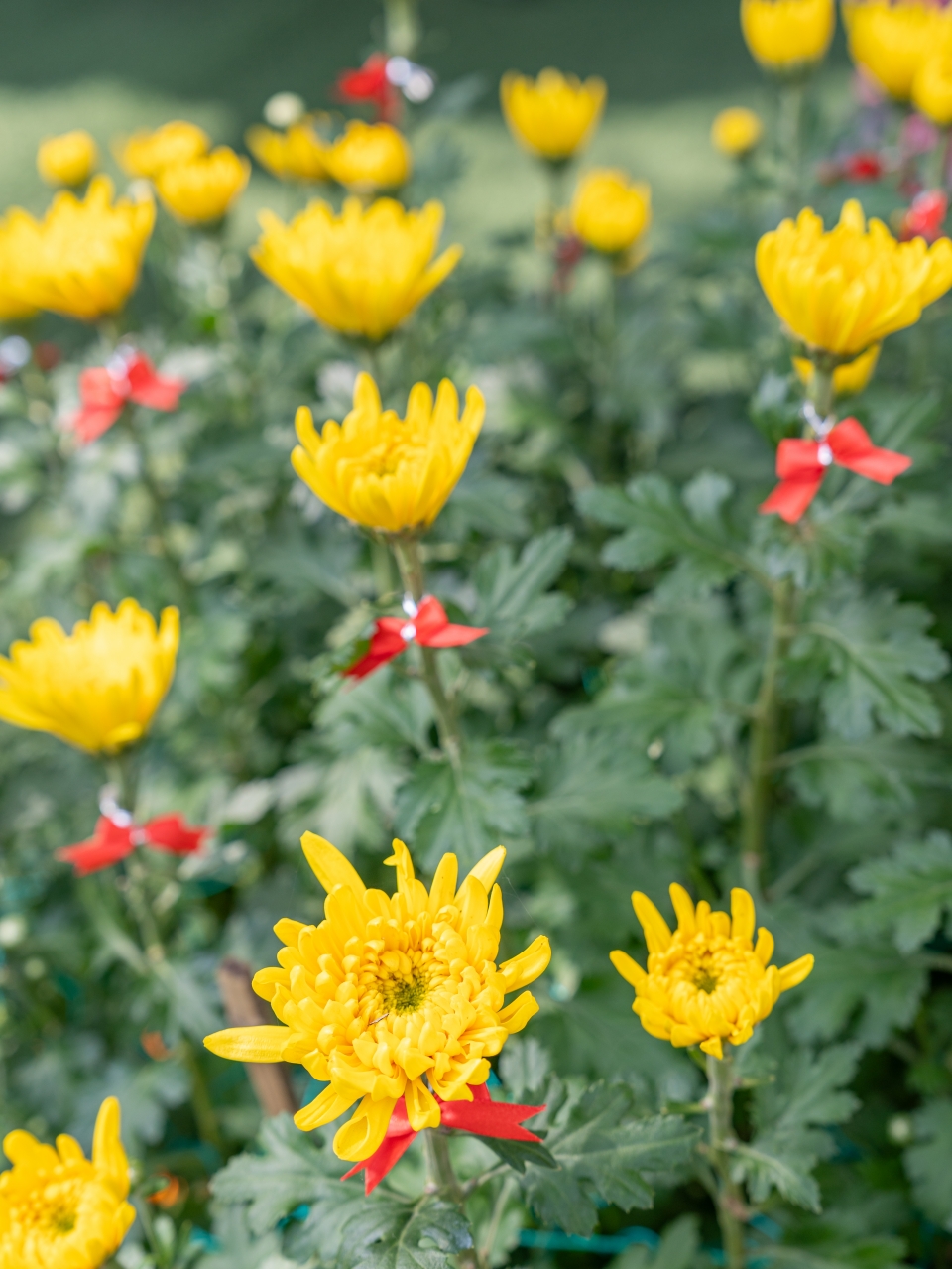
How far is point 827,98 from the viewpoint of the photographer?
178 inches

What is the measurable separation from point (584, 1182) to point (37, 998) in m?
1.11

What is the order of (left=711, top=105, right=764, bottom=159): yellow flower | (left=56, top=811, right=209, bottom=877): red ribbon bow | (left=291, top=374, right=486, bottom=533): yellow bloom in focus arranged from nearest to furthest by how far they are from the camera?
(left=291, top=374, right=486, bottom=533): yellow bloom in focus < (left=56, top=811, right=209, bottom=877): red ribbon bow < (left=711, top=105, right=764, bottom=159): yellow flower

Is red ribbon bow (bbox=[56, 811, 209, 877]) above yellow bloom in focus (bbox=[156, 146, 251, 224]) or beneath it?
beneath

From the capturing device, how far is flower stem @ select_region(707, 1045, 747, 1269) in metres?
0.78

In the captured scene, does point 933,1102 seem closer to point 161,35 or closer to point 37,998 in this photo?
point 37,998

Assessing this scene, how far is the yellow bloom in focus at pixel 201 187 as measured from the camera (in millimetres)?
1809

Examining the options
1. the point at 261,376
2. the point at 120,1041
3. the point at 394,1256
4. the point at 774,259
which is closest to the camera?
the point at 394,1256

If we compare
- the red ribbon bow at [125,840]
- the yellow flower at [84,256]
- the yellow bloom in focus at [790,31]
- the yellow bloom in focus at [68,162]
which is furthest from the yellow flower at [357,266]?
the yellow bloom in focus at [68,162]

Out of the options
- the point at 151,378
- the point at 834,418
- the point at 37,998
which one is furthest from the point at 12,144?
the point at 834,418

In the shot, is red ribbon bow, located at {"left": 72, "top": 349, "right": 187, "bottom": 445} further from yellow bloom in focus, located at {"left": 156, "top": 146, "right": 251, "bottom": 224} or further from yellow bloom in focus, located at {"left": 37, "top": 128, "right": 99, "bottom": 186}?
yellow bloom in focus, located at {"left": 37, "top": 128, "right": 99, "bottom": 186}

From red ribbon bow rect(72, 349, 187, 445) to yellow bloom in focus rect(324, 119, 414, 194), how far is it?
1.77 feet

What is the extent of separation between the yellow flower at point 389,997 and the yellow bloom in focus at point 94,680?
0.50 metres

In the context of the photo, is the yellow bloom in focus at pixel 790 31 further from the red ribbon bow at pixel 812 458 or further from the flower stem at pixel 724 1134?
the flower stem at pixel 724 1134

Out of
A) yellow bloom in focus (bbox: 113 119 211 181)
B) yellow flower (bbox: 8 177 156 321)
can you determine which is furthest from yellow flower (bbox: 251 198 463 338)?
yellow bloom in focus (bbox: 113 119 211 181)
